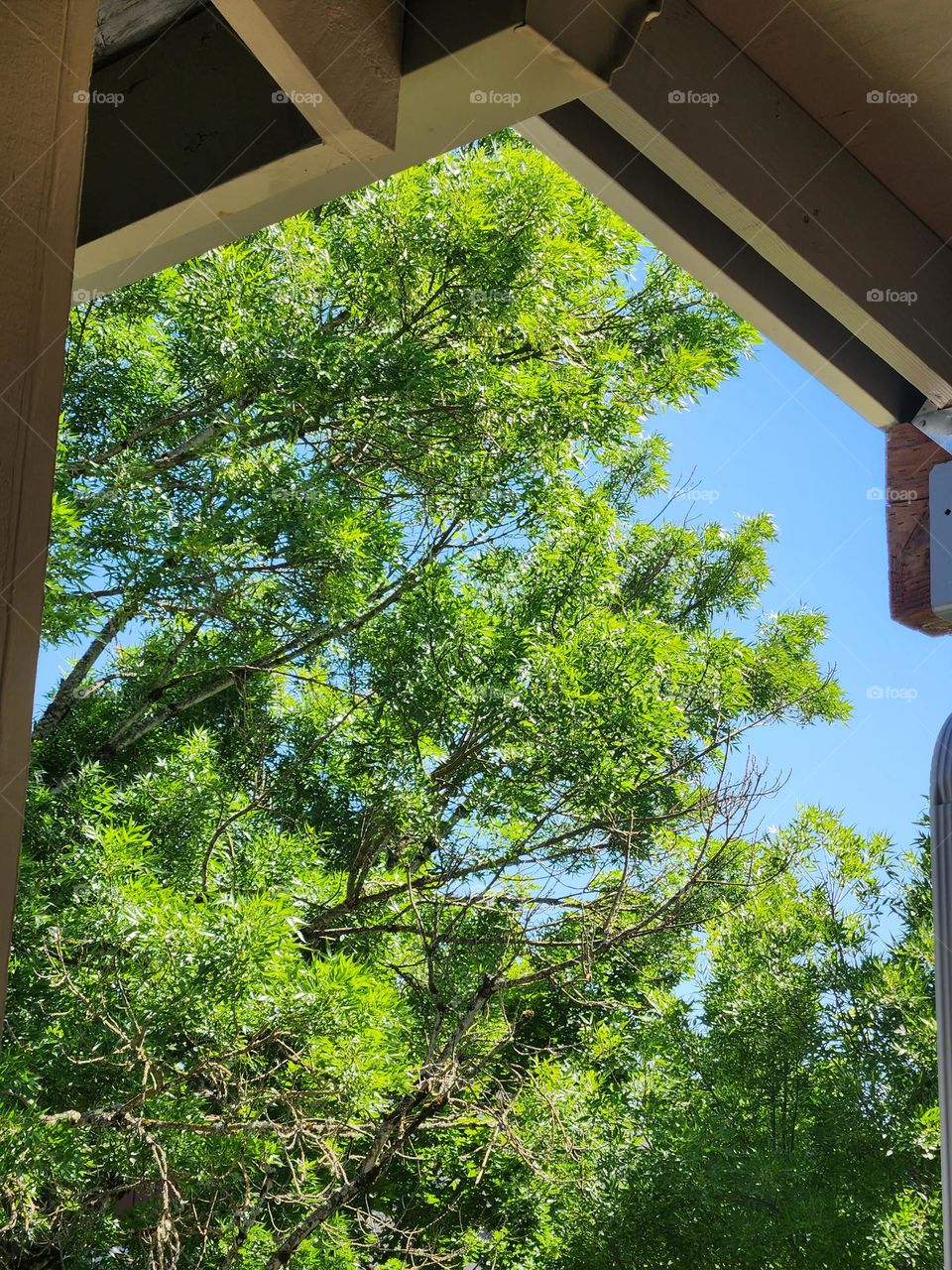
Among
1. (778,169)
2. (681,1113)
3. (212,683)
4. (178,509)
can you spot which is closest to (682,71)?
(778,169)

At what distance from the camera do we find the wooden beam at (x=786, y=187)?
1.18m

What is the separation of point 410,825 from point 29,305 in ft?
17.0

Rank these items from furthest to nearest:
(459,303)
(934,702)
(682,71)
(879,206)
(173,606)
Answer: (934,702)
(459,303)
(173,606)
(879,206)
(682,71)

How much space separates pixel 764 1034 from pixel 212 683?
12.5 ft

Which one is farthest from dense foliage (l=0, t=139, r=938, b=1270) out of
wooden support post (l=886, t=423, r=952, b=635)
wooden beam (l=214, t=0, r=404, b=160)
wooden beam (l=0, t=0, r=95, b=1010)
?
wooden beam (l=0, t=0, r=95, b=1010)

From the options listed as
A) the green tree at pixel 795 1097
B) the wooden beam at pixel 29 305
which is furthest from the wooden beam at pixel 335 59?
the green tree at pixel 795 1097

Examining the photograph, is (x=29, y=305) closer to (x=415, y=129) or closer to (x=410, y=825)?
(x=415, y=129)

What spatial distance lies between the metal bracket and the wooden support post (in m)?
0.07

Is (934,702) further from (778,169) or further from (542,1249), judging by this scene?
(778,169)

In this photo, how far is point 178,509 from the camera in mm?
4883

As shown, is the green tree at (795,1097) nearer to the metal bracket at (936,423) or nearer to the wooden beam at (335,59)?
the metal bracket at (936,423)

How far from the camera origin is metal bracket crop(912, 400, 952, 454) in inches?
61.2

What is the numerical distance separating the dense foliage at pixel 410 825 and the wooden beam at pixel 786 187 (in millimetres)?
3052

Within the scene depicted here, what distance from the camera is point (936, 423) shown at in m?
1.57
